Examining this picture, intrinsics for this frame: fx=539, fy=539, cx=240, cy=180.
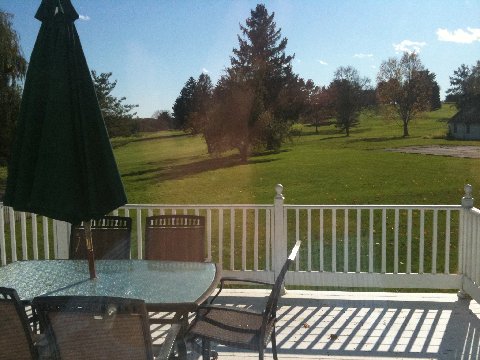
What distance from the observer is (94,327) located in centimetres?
225

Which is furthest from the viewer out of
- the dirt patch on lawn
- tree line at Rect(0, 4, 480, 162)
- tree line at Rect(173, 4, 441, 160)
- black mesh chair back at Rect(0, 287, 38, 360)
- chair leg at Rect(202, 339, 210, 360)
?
the dirt patch on lawn

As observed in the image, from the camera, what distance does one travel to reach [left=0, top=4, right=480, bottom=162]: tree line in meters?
20.0

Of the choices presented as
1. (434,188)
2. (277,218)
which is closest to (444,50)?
(434,188)

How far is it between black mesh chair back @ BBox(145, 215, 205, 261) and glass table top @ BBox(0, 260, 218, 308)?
436mm

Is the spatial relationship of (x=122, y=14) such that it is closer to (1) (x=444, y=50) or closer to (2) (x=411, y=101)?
(2) (x=411, y=101)

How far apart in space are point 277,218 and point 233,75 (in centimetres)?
2174

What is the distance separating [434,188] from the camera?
21.1 meters

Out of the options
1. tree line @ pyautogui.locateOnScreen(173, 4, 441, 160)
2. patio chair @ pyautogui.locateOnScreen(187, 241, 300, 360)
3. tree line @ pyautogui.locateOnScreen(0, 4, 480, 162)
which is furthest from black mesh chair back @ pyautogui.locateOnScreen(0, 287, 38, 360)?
tree line @ pyautogui.locateOnScreen(173, 4, 441, 160)

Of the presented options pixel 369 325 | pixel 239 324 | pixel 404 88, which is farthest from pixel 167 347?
pixel 404 88

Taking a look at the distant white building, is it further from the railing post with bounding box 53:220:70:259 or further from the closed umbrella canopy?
the closed umbrella canopy

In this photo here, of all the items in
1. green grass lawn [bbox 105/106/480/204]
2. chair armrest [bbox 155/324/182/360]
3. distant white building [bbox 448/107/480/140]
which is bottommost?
green grass lawn [bbox 105/106/480/204]

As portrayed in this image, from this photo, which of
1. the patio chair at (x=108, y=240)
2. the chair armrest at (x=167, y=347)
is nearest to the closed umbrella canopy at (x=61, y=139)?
the chair armrest at (x=167, y=347)

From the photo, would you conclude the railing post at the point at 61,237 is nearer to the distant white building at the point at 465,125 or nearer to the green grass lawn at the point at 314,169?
→ the green grass lawn at the point at 314,169

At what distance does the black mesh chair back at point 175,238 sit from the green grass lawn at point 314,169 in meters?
16.3
